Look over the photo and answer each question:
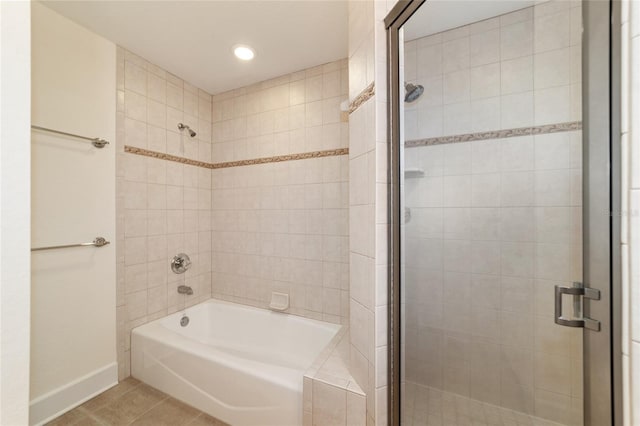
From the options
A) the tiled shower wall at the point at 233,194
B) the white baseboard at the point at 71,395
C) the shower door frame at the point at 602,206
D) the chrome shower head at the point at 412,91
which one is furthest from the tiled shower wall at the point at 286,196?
the shower door frame at the point at 602,206

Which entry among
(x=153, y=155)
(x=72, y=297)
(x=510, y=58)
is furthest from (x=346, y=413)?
(x=153, y=155)

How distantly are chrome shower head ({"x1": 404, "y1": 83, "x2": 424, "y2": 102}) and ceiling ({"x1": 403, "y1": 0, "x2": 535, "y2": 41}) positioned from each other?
0.20 m

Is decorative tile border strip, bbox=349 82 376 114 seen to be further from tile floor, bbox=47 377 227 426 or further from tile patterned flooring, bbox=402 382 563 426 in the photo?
tile floor, bbox=47 377 227 426

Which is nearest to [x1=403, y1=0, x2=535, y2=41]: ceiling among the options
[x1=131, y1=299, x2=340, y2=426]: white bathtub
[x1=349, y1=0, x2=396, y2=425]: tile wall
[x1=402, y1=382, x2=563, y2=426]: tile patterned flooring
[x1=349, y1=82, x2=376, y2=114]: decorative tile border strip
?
[x1=349, y1=0, x2=396, y2=425]: tile wall

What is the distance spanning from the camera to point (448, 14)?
108 cm

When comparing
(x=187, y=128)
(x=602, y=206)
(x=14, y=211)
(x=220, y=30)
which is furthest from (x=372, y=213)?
(x=187, y=128)

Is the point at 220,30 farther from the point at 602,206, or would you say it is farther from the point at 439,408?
the point at 439,408

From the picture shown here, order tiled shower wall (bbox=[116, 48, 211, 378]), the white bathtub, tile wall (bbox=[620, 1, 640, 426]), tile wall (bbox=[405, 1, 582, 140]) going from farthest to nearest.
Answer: tiled shower wall (bbox=[116, 48, 211, 378]) → the white bathtub → tile wall (bbox=[405, 1, 582, 140]) → tile wall (bbox=[620, 1, 640, 426])

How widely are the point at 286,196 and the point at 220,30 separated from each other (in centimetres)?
129

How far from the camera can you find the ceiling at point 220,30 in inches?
60.3

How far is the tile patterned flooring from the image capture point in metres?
1.09

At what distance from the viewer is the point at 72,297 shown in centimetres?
161

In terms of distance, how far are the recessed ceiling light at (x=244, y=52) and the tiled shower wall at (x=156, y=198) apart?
0.72 meters

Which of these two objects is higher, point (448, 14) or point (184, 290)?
point (448, 14)
